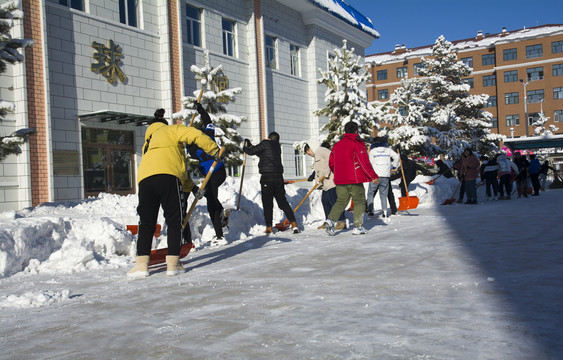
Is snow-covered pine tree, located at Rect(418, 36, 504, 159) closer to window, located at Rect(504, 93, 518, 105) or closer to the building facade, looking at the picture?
the building facade

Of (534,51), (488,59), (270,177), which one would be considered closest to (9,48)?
(270,177)

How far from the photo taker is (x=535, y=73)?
6631 cm

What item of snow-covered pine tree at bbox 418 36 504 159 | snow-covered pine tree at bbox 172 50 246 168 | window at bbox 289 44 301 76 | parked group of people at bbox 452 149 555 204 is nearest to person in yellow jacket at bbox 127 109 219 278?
snow-covered pine tree at bbox 172 50 246 168

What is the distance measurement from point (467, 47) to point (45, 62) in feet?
215

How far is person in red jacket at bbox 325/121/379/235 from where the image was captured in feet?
28.7

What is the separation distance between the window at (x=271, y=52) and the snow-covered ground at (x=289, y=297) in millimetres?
18154

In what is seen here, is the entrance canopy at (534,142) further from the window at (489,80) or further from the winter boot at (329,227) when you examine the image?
the window at (489,80)

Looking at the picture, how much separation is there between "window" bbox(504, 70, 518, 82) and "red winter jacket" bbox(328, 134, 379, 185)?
6630 centimetres

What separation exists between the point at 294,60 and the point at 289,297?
2460 centimetres

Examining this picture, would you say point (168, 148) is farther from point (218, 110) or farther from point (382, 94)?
point (382, 94)

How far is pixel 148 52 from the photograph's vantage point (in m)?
18.4

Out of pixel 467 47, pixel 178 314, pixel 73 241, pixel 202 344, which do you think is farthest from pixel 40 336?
pixel 467 47

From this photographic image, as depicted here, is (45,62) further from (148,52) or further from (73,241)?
(73,241)

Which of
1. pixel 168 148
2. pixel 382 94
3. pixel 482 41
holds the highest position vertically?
pixel 482 41
